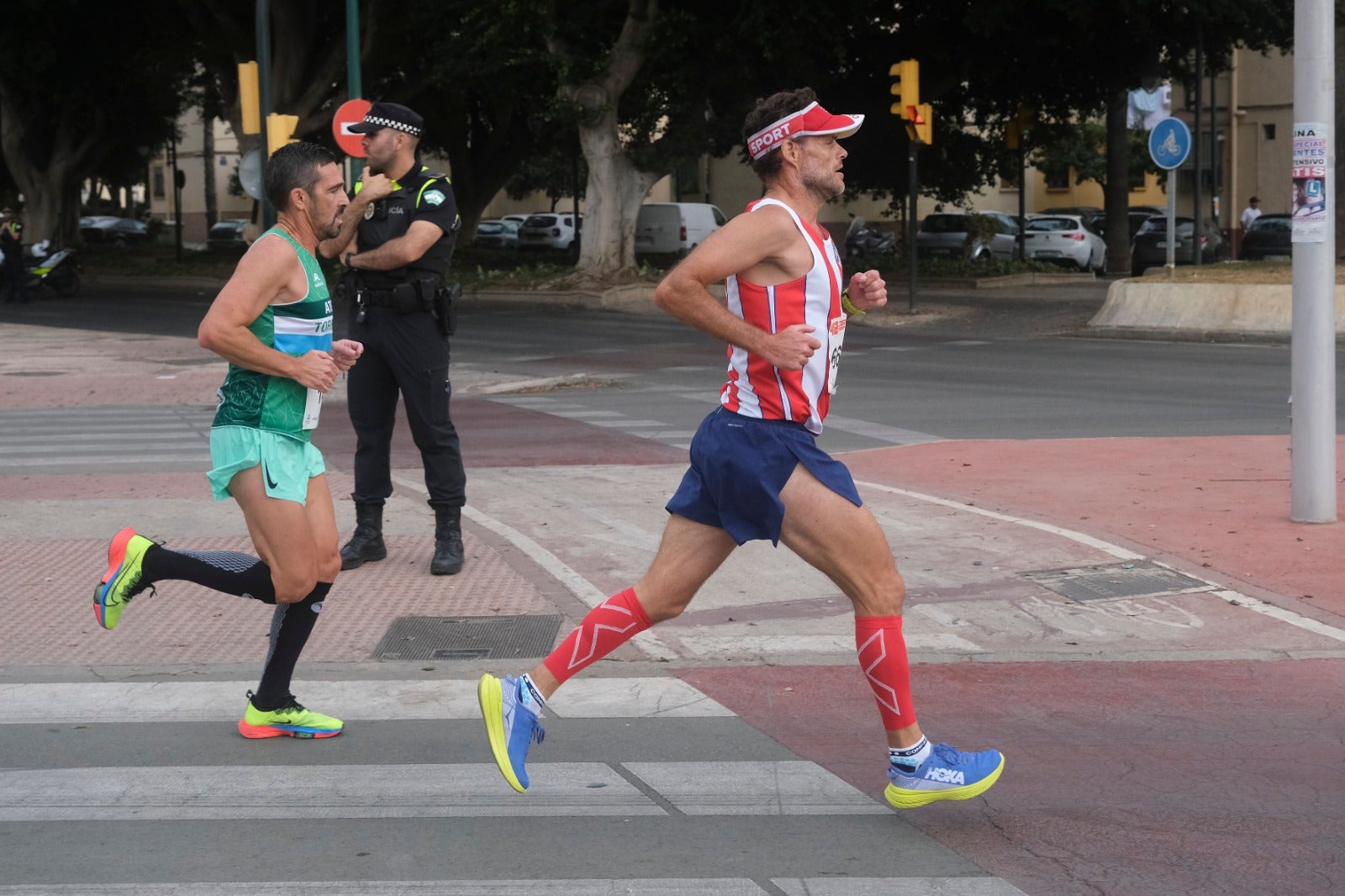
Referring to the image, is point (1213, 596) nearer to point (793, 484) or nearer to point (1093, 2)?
point (793, 484)

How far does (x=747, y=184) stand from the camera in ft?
189

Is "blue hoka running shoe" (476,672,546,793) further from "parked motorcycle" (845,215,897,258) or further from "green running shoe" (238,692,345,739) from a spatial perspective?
"parked motorcycle" (845,215,897,258)

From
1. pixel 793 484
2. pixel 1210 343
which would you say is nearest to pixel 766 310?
pixel 793 484

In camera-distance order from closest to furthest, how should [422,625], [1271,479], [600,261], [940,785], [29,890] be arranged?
[29,890] → [940,785] → [422,625] → [1271,479] → [600,261]

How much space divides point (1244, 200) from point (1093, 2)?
87.6ft

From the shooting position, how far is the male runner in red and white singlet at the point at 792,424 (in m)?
4.25

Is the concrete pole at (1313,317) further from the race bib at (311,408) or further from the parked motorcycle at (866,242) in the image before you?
the parked motorcycle at (866,242)

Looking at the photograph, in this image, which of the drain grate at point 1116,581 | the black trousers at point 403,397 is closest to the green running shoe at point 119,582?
the black trousers at point 403,397

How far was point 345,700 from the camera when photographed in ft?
18.1

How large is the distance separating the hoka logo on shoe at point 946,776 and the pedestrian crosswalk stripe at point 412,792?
193 mm

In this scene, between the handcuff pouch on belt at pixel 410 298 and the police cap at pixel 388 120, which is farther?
the handcuff pouch on belt at pixel 410 298

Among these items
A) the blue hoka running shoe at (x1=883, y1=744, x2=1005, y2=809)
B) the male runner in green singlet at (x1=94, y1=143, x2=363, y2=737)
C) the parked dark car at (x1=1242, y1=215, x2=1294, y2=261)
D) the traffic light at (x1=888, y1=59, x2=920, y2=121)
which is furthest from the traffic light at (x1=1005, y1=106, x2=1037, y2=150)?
the blue hoka running shoe at (x1=883, y1=744, x2=1005, y2=809)

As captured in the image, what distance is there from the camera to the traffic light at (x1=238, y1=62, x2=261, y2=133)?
16.8m

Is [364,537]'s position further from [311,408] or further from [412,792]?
[412,792]
